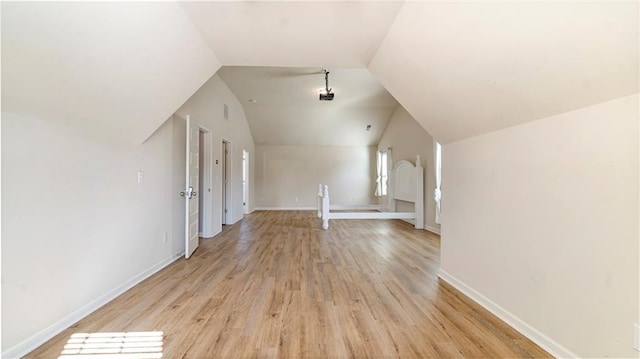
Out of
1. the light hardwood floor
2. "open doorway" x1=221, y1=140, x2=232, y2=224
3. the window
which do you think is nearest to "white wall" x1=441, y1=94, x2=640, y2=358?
the light hardwood floor

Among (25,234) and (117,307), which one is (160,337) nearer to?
(117,307)

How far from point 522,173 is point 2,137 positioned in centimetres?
314

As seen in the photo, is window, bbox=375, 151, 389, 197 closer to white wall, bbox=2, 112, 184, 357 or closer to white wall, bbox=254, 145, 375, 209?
white wall, bbox=254, 145, 375, 209

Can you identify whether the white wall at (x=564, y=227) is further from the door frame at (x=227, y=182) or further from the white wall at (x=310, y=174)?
the white wall at (x=310, y=174)

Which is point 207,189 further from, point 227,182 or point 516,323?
point 516,323

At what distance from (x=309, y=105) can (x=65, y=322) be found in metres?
6.21

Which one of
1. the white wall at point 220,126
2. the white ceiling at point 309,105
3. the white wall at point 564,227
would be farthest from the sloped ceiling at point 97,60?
the white ceiling at point 309,105

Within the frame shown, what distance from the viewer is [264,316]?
2096 mm

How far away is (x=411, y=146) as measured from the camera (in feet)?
21.7

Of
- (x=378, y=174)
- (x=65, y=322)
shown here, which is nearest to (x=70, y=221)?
(x=65, y=322)

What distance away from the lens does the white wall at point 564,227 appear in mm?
1330

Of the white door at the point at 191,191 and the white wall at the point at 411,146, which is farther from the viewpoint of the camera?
the white wall at the point at 411,146

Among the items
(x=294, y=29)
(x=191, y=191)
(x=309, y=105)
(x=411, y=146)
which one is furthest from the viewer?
(x=309, y=105)

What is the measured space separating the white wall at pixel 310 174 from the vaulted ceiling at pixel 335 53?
6.72 metres
